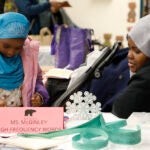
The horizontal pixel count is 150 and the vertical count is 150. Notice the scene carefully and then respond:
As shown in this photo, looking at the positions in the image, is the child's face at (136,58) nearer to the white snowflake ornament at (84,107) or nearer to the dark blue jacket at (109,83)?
the dark blue jacket at (109,83)

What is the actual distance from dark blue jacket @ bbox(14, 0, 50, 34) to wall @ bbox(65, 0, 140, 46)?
814 millimetres

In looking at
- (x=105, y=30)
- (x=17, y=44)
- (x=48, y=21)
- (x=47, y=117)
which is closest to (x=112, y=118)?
(x=47, y=117)

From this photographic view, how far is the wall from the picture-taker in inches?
199

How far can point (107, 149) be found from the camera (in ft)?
3.50

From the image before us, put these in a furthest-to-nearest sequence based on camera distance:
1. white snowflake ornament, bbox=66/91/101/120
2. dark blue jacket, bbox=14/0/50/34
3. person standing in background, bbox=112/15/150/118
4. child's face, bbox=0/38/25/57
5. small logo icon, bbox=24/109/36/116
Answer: dark blue jacket, bbox=14/0/50/34, child's face, bbox=0/38/25/57, person standing in background, bbox=112/15/150/118, white snowflake ornament, bbox=66/91/101/120, small logo icon, bbox=24/109/36/116

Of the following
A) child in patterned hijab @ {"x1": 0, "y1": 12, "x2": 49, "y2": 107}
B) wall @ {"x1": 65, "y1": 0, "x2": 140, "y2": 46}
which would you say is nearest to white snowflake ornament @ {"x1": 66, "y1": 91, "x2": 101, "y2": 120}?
child in patterned hijab @ {"x1": 0, "y1": 12, "x2": 49, "y2": 107}

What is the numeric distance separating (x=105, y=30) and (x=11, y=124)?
13.3 ft

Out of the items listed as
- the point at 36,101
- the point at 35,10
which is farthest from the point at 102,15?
the point at 36,101

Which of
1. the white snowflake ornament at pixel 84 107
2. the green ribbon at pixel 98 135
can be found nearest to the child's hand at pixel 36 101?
the white snowflake ornament at pixel 84 107

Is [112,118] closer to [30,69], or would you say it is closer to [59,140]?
[59,140]

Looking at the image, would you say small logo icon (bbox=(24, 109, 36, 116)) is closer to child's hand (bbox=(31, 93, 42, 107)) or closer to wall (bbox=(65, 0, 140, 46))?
child's hand (bbox=(31, 93, 42, 107))

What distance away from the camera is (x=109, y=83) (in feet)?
6.95

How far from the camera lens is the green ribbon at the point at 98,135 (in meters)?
1.06

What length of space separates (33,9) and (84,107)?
3.05m
